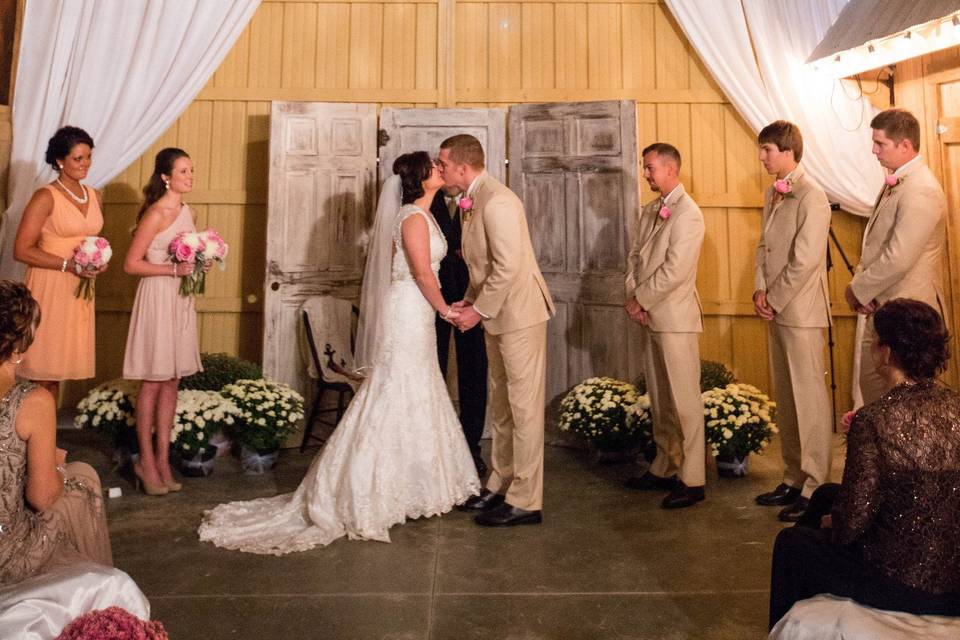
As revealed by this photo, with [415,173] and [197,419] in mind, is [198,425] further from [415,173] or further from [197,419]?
[415,173]

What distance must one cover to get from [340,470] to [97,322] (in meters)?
3.62

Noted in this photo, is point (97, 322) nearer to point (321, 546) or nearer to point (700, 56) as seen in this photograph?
point (321, 546)

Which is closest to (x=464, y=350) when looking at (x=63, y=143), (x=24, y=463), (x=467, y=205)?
(x=467, y=205)

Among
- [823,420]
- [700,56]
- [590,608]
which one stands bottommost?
[590,608]

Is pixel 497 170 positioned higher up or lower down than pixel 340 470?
higher up

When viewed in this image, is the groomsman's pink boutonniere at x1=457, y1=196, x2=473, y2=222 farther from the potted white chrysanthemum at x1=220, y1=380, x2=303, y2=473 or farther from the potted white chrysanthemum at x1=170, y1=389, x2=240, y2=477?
the potted white chrysanthemum at x1=170, y1=389, x2=240, y2=477

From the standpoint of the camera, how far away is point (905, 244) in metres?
3.38

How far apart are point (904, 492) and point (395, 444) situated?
236 centimetres

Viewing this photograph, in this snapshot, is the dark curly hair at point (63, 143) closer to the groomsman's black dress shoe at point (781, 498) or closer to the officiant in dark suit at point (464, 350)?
the officiant in dark suit at point (464, 350)

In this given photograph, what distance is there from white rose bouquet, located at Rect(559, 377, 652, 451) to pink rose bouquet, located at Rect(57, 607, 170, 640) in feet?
11.6

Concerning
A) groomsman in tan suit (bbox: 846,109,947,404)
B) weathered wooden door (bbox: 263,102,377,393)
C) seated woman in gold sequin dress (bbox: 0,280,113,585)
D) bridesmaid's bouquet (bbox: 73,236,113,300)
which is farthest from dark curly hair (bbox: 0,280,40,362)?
weathered wooden door (bbox: 263,102,377,393)

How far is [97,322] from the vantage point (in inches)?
235

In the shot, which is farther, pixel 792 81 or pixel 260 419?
pixel 792 81

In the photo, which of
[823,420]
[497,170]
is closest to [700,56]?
[497,170]
